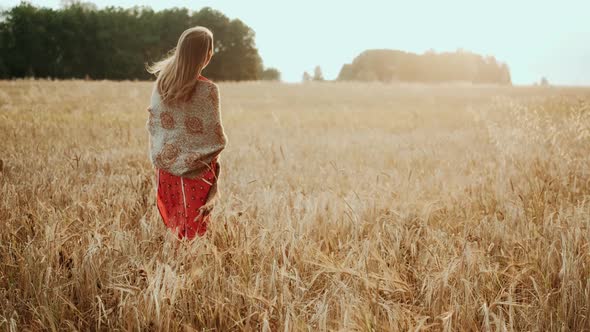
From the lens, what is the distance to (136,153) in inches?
211

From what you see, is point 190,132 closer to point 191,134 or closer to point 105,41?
point 191,134

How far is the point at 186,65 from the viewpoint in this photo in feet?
8.17

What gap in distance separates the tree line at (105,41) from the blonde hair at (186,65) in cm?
3472

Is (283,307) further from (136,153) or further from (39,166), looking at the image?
(136,153)

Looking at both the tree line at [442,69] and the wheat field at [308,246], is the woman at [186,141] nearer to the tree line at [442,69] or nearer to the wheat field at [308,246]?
the wheat field at [308,246]

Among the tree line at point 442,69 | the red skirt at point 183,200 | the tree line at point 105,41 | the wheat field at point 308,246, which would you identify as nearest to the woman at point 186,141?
the red skirt at point 183,200

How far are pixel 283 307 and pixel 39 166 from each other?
3598 mm

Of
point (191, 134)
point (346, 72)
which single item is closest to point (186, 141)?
point (191, 134)

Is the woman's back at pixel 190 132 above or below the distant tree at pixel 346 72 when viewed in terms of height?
below

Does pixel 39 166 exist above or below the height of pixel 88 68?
below

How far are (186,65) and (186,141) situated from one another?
456mm

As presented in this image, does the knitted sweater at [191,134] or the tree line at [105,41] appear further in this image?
the tree line at [105,41]

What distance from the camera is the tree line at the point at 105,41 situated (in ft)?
118

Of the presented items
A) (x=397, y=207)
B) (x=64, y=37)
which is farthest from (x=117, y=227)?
(x=64, y=37)
